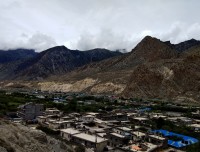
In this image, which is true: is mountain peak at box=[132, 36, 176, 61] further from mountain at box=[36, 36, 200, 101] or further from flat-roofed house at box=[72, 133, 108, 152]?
flat-roofed house at box=[72, 133, 108, 152]

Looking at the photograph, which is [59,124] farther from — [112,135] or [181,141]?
[181,141]

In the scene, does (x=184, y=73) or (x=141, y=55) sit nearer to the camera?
(x=184, y=73)

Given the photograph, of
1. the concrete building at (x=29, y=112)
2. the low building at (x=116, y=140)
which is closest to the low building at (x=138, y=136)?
the low building at (x=116, y=140)

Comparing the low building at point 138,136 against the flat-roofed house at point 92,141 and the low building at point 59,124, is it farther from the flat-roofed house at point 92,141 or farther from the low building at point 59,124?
the low building at point 59,124

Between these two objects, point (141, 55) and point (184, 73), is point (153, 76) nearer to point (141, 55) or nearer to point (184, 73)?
point (184, 73)

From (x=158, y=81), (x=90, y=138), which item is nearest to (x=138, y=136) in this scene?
(x=90, y=138)

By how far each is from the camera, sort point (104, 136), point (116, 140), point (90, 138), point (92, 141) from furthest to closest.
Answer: point (104, 136)
point (116, 140)
point (90, 138)
point (92, 141)

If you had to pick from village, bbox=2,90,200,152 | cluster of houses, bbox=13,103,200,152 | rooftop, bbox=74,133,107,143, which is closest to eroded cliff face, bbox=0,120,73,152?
rooftop, bbox=74,133,107,143

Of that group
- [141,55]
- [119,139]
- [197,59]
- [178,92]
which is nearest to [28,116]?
[119,139]
